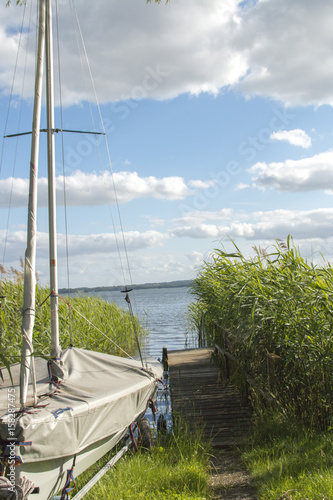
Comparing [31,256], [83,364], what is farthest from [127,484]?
[31,256]

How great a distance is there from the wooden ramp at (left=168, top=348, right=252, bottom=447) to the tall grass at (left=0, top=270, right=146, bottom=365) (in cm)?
157

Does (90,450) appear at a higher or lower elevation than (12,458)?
lower

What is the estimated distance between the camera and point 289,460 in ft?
14.7

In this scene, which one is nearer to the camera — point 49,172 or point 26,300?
point 26,300

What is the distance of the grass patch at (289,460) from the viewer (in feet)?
13.0

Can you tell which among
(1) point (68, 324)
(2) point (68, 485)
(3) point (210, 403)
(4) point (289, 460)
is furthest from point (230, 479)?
(1) point (68, 324)

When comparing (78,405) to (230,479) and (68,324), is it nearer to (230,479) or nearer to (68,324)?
(230,479)

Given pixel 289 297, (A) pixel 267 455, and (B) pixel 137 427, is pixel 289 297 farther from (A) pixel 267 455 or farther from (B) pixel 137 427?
(B) pixel 137 427

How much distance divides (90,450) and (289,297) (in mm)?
3002

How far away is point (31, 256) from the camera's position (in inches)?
199

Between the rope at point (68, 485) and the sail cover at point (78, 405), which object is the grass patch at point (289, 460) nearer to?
the sail cover at point (78, 405)

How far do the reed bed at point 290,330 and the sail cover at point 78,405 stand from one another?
1528mm

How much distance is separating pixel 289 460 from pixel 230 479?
27.4 inches

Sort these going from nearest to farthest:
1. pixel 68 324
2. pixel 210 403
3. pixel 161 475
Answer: pixel 161 475, pixel 210 403, pixel 68 324
